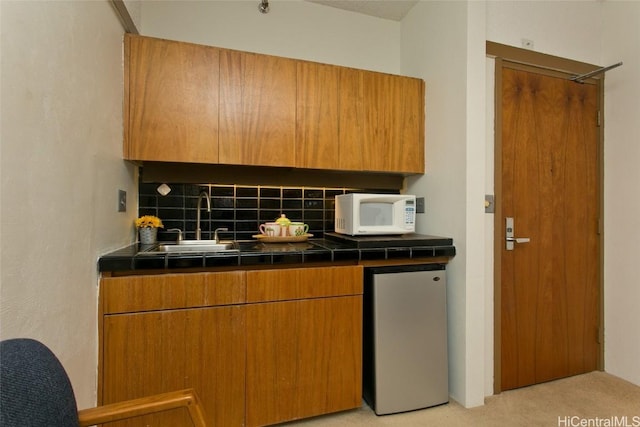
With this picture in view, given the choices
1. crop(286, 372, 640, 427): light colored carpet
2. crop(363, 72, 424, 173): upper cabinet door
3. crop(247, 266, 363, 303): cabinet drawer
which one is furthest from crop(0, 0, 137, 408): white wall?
crop(363, 72, 424, 173): upper cabinet door

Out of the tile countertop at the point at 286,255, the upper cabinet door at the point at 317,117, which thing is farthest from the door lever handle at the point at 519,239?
the upper cabinet door at the point at 317,117

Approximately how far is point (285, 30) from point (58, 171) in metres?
1.81

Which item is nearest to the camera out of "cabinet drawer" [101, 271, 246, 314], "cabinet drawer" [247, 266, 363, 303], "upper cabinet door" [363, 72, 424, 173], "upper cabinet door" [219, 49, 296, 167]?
"cabinet drawer" [101, 271, 246, 314]

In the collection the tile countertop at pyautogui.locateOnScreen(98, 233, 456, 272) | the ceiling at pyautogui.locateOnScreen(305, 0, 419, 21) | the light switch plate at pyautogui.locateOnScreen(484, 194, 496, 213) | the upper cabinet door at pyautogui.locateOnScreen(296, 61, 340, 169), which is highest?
the ceiling at pyautogui.locateOnScreen(305, 0, 419, 21)

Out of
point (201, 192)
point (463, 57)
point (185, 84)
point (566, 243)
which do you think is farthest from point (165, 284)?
point (566, 243)

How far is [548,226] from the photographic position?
213 cm

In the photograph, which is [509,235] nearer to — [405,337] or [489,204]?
[489,204]

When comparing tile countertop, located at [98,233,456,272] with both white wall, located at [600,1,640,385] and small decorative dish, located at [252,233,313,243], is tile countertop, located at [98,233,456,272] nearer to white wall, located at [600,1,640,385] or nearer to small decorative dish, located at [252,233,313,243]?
small decorative dish, located at [252,233,313,243]

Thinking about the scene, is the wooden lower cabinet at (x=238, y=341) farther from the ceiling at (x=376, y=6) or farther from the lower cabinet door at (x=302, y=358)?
the ceiling at (x=376, y=6)

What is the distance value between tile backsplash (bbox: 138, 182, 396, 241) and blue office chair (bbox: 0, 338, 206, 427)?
131 centimetres

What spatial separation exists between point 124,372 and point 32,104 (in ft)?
3.73

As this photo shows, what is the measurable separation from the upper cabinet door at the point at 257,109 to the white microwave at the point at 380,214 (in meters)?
0.51

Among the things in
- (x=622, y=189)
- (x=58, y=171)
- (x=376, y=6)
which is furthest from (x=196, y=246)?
(x=622, y=189)

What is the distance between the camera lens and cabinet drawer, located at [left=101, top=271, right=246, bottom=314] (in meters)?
1.35
